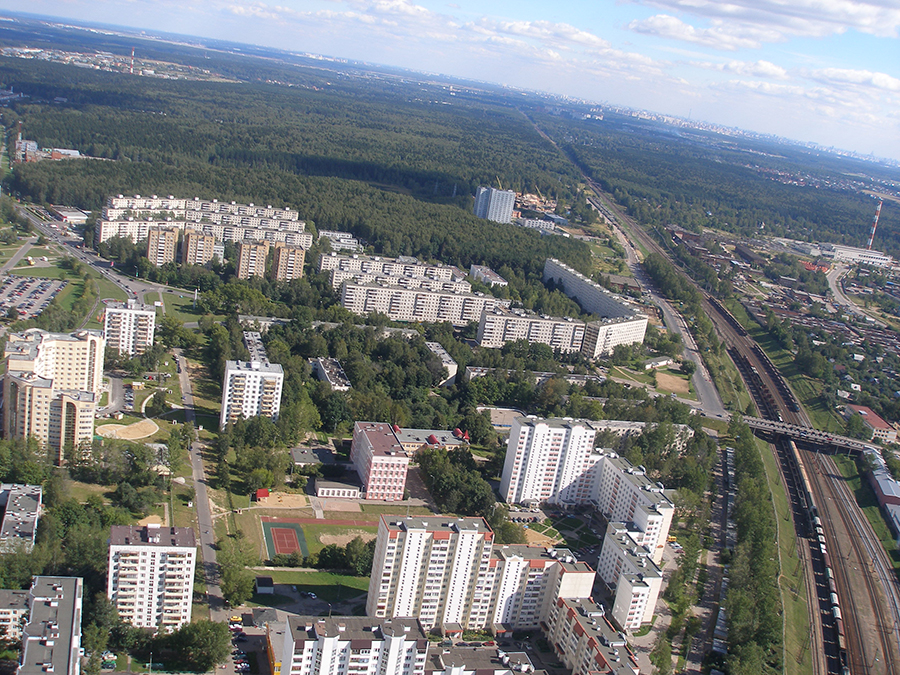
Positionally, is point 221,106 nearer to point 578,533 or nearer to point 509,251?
point 509,251

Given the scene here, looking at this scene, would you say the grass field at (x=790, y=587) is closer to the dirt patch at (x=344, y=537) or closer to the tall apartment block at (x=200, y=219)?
the dirt patch at (x=344, y=537)

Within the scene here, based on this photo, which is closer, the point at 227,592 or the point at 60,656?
the point at 60,656

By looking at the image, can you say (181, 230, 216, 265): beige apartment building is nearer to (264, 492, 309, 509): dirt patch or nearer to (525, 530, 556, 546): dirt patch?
(264, 492, 309, 509): dirt patch

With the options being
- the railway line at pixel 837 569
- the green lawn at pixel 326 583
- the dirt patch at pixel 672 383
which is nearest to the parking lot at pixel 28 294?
the green lawn at pixel 326 583

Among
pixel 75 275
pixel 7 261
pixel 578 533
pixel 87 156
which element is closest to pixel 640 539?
pixel 578 533

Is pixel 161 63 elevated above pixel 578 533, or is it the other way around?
pixel 161 63

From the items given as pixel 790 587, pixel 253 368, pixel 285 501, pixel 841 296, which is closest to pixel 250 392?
pixel 253 368

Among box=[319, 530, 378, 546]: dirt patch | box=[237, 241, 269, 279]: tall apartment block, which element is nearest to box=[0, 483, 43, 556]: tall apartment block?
box=[319, 530, 378, 546]: dirt patch
